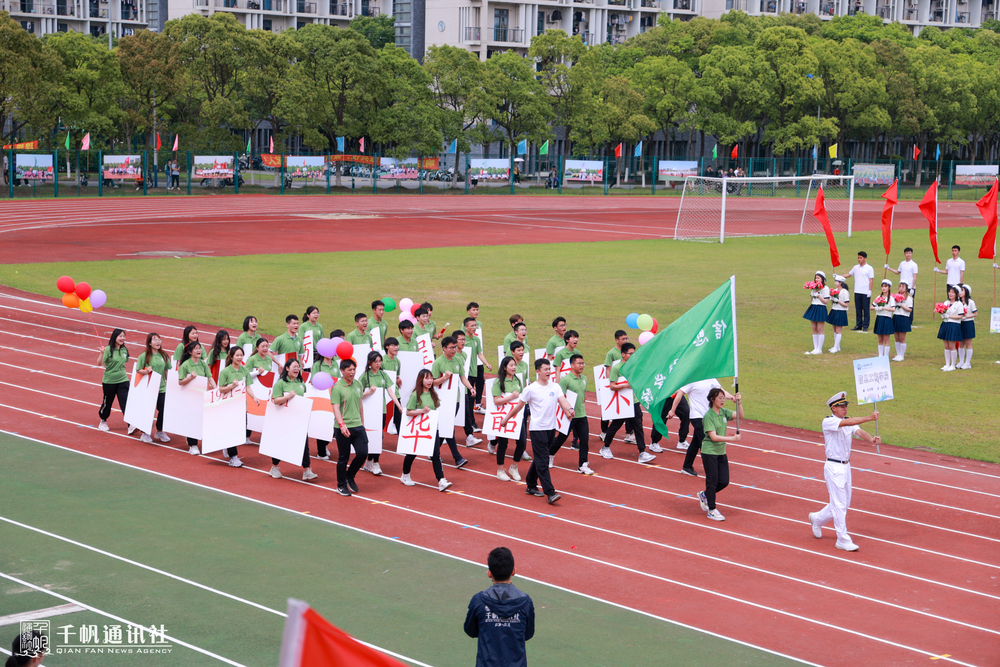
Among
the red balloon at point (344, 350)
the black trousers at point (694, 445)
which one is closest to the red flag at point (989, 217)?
the black trousers at point (694, 445)

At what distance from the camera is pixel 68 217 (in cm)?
4534

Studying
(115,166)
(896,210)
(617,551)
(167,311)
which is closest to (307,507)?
(617,551)

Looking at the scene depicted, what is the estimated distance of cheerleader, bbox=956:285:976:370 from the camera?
19.6 metres

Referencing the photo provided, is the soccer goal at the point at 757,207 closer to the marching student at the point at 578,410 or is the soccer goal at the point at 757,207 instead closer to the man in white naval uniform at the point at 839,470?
the marching student at the point at 578,410

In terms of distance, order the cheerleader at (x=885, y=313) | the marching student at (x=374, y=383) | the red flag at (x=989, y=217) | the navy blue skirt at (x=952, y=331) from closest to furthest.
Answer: the marching student at (x=374, y=383) < the navy blue skirt at (x=952, y=331) < the cheerleader at (x=885, y=313) < the red flag at (x=989, y=217)

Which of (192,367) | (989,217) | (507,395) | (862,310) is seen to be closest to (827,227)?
(862,310)

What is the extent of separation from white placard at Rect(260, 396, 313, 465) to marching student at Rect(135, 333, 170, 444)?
2.15m

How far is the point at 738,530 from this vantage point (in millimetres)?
11289

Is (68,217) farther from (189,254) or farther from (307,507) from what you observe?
(307,507)

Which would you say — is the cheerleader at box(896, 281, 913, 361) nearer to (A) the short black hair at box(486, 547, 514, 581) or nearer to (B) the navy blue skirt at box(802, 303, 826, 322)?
(B) the navy blue skirt at box(802, 303, 826, 322)

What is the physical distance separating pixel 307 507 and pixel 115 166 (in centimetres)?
4855

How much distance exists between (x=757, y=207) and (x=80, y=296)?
2082 inches

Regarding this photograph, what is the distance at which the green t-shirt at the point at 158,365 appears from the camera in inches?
551

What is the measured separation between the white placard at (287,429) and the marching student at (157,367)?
215 centimetres
